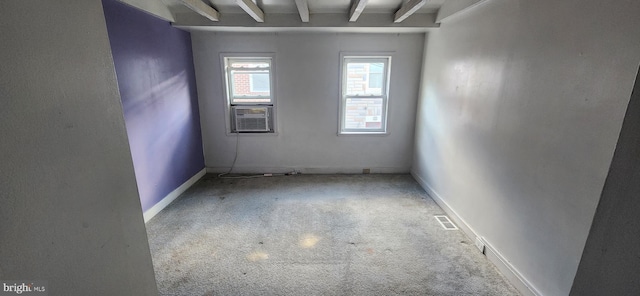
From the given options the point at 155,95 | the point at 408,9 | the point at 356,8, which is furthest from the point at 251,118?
the point at 408,9

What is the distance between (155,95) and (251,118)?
1389 millimetres

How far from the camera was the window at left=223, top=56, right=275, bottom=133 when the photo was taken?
155 inches

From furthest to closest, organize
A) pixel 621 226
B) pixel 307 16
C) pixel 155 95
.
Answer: pixel 307 16
pixel 155 95
pixel 621 226

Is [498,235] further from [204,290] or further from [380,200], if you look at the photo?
[204,290]

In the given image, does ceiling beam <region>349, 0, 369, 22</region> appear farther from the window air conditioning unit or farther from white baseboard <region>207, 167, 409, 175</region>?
white baseboard <region>207, 167, 409, 175</region>

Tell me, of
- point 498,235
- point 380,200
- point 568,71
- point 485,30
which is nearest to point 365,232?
point 380,200

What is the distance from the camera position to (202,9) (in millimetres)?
2762

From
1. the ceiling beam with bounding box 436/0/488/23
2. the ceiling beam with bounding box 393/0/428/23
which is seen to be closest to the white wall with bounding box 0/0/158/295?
the ceiling beam with bounding box 393/0/428/23

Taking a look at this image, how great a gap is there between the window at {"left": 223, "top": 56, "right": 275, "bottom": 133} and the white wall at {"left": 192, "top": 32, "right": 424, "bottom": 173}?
0.42 feet

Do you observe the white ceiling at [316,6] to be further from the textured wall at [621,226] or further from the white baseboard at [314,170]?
the textured wall at [621,226]

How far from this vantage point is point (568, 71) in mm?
1525

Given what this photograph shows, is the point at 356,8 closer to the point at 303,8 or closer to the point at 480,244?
the point at 303,8

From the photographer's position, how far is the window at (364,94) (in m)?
3.93

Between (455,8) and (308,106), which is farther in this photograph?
(308,106)
